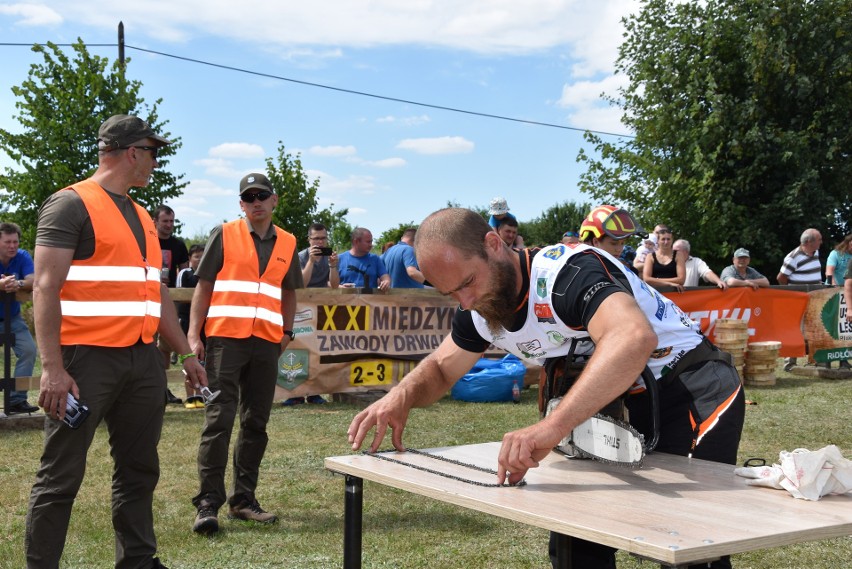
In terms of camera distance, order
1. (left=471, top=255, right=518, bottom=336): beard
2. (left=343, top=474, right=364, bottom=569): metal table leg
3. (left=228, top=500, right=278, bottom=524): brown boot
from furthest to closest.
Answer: (left=228, top=500, right=278, bottom=524): brown boot → (left=343, top=474, right=364, bottom=569): metal table leg → (left=471, top=255, right=518, bottom=336): beard

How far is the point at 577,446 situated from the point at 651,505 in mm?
432

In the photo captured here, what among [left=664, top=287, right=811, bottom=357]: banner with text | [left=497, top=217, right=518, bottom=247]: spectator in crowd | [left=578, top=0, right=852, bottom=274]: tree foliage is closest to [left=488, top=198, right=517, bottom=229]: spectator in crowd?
[left=497, top=217, right=518, bottom=247]: spectator in crowd

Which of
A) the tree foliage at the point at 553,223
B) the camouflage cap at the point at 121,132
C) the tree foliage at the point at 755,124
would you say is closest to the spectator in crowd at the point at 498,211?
the camouflage cap at the point at 121,132

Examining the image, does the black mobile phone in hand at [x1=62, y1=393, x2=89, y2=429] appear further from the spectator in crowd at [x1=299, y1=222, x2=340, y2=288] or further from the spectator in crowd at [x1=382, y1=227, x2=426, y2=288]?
the spectator in crowd at [x1=382, y1=227, x2=426, y2=288]

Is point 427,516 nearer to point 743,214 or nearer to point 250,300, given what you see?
point 250,300

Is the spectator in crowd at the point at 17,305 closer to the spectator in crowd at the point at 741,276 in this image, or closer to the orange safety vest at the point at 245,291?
the orange safety vest at the point at 245,291

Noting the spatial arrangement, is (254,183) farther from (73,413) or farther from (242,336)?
(73,413)

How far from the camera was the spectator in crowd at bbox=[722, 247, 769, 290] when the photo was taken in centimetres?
1276

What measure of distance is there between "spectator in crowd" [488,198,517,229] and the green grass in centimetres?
230

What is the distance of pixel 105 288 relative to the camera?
406cm

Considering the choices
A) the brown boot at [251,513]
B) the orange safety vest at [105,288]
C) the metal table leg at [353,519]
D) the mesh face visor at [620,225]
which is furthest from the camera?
the brown boot at [251,513]

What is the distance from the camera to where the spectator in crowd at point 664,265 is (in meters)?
11.7

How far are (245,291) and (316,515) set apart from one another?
1558mm

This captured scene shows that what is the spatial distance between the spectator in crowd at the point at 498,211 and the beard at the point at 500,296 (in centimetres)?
693
